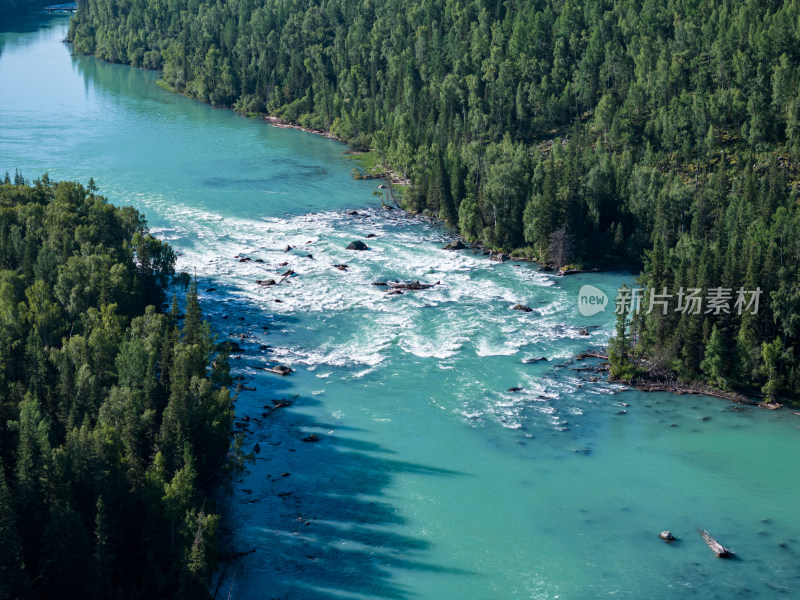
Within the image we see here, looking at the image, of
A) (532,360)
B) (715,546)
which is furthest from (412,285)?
(715,546)

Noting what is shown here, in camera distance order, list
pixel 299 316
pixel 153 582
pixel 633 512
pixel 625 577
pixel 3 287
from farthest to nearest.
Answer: pixel 299 316, pixel 3 287, pixel 633 512, pixel 625 577, pixel 153 582

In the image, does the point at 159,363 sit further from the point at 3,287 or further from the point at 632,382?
the point at 632,382

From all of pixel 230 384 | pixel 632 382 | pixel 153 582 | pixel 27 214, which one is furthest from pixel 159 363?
pixel 632 382

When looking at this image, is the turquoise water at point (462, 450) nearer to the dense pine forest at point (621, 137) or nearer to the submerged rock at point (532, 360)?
the submerged rock at point (532, 360)

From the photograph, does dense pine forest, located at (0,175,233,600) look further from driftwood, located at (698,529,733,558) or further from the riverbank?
the riverbank

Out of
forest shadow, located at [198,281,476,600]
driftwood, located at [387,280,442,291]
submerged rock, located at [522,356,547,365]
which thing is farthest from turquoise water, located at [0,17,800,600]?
driftwood, located at [387,280,442,291]

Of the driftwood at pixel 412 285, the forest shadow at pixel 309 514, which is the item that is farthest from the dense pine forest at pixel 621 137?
the forest shadow at pixel 309 514

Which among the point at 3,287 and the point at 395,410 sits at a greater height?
the point at 3,287
